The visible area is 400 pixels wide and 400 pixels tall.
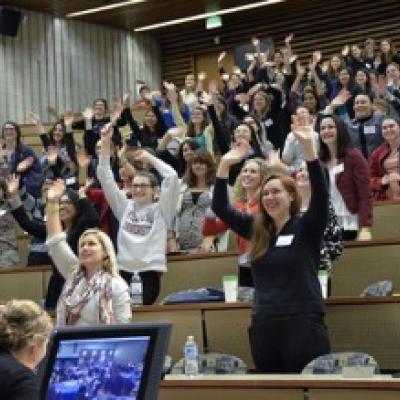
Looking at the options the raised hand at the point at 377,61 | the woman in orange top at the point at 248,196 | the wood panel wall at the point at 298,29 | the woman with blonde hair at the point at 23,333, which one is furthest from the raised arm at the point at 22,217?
the wood panel wall at the point at 298,29

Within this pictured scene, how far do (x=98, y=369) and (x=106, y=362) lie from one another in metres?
0.02

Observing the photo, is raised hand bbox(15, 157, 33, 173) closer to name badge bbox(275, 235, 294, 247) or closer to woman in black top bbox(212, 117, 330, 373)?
woman in black top bbox(212, 117, 330, 373)

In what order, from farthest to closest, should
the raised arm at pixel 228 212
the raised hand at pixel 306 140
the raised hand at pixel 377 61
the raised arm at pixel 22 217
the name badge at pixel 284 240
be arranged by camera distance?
1. the raised hand at pixel 377 61
2. the raised arm at pixel 22 217
3. the raised arm at pixel 228 212
4. the name badge at pixel 284 240
5. the raised hand at pixel 306 140

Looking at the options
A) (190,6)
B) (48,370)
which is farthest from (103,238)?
(190,6)

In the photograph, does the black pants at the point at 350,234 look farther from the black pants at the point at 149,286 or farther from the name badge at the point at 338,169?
the black pants at the point at 149,286

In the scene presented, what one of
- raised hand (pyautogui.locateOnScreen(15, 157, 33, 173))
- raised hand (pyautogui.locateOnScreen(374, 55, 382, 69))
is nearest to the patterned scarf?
raised hand (pyautogui.locateOnScreen(15, 157, 33, 173))

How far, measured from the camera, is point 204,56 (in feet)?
46.3

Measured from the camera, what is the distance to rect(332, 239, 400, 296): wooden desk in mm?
4465

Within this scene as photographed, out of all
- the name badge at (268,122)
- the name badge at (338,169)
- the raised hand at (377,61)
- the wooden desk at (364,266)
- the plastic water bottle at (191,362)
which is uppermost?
the raised hand at (377,61)

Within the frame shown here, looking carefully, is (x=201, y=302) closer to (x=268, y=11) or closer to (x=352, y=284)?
(x=352, y=284)

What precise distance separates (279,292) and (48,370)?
162 cm

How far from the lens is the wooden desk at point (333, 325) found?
3871mm

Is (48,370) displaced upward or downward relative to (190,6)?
downward

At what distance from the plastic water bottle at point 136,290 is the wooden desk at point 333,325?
320 millimetres
